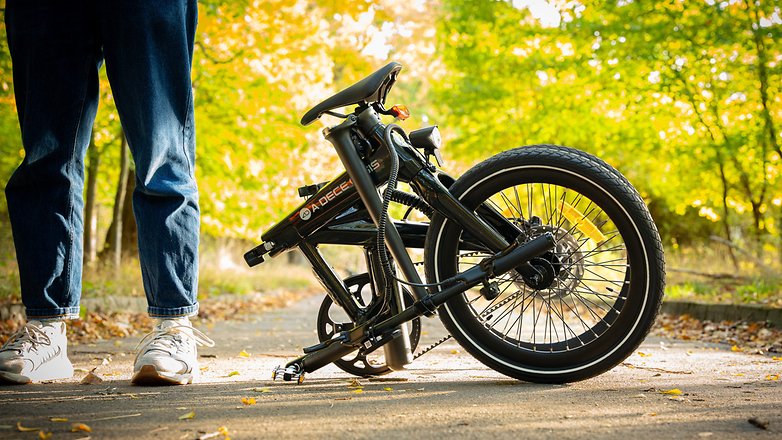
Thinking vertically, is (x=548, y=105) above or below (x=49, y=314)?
above

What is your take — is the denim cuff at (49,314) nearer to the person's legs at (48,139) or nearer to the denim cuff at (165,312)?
the person's legs at (48,139)

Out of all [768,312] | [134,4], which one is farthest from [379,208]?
[768,312]

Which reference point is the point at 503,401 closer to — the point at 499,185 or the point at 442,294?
the point at 442,294

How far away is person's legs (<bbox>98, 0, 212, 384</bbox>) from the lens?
2859 millimetres

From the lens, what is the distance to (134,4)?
A: 2875 millimetres

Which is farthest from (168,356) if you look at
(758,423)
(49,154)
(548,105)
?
(548,105)

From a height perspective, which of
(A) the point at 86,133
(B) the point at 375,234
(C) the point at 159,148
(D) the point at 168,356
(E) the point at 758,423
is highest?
(A) the point at 86,133

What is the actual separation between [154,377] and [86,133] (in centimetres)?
108

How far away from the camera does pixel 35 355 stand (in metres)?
2.86

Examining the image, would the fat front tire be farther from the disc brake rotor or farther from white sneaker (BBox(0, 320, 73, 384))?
white sneaker (BBox(0, 320, 73, 384))

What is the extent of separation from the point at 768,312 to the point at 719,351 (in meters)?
1.82

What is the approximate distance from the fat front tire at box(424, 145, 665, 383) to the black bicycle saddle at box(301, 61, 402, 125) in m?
0.45

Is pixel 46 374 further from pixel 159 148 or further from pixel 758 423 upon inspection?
pixel 758 423

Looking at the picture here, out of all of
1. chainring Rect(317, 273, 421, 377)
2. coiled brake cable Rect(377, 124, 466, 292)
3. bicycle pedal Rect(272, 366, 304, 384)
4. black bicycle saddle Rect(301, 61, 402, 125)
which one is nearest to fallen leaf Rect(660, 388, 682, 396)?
coiled brake cable Rect(377, 124, 466, 292)
